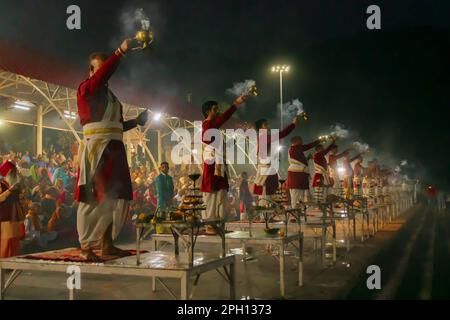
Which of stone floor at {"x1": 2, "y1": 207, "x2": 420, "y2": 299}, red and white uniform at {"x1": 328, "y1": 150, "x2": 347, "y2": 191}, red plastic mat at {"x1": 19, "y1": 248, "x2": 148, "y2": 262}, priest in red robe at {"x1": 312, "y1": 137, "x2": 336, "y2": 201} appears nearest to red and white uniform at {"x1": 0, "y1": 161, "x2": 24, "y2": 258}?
stone floor at {"x1": 2, "y1": 207, "x2": 420, "y2": 299}

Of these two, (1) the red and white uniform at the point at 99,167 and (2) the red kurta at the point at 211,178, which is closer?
(1) the red and white uniform at the point at 99,167

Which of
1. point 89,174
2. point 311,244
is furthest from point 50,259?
point 311,244

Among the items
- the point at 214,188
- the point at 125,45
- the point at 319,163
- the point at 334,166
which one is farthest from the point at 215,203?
the point at 334,166

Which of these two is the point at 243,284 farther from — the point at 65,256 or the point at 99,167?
the point at 99,167

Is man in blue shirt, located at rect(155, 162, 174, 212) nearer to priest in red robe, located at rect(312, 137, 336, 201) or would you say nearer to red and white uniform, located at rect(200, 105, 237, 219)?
priest in red robe, located at rect(312, 137, 336, 201)

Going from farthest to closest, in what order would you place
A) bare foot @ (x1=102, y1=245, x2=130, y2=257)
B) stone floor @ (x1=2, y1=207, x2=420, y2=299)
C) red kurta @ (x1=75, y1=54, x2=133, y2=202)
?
1. stone floor @ (x1=2, y1=207, x2=420, y2=299)
2. bare foot @ (x1=102, y1=245, x2=130, y2=257)
3. red kurta @ (x1=75, y1=54, x2=133, y2=202)

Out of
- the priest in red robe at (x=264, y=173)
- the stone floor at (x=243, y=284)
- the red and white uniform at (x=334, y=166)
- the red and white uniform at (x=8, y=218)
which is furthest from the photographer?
the red and white uniform at (x=334, y=166)

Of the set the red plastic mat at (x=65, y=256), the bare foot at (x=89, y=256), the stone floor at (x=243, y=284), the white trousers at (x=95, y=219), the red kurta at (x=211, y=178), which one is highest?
the red kurta at (x=211, y=178)

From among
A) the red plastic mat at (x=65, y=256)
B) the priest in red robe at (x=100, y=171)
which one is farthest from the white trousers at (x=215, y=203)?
the priest in red robe at (x=100, y=171)

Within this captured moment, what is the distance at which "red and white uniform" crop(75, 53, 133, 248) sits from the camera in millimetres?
5242

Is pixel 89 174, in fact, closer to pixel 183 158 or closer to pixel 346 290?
pixel 346 290

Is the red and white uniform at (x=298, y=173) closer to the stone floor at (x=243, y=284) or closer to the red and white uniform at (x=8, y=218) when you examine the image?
the stone floor at (x=243, y=284)

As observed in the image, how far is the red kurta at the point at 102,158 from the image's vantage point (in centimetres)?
521

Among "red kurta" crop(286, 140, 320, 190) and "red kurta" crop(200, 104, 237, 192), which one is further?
"red kurta" crop(286, 140, 320, 190)
